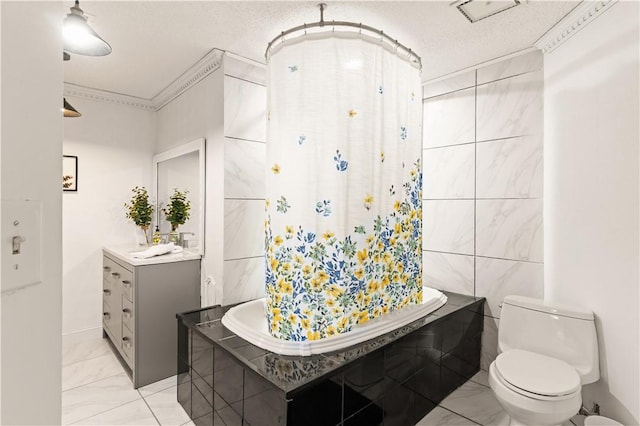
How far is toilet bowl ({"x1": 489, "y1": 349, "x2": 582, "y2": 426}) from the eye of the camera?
1.60m

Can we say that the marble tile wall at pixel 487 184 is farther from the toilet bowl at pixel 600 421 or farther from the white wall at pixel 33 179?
the white wall at pixel 33 179

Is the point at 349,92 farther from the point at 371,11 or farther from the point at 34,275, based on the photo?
the point at 34,275

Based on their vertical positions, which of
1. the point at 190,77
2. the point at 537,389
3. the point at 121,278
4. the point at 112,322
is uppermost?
the point at 190,77

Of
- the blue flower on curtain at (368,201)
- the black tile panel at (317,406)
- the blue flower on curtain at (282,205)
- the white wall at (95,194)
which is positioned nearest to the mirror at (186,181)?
the white wall at (95,194)

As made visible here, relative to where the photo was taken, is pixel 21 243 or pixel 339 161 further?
pixel 339 161

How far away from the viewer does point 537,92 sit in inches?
90.7

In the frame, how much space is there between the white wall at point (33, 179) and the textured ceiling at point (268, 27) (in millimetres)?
1534

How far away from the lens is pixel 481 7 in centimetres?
185

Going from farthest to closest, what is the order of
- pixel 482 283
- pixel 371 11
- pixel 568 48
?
pixel 482 283, pixel 568 48, pixel 371 11

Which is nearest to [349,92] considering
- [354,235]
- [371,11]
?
[371,11]

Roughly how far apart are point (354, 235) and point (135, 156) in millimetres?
2693

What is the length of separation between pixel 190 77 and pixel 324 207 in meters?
1.79

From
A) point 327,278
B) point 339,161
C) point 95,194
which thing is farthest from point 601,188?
point 95,194

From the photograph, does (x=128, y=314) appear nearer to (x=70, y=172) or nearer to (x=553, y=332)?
(x=70, y=172)
